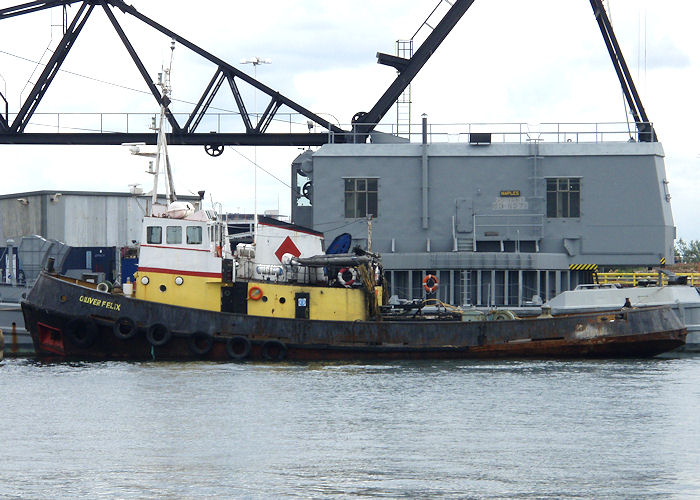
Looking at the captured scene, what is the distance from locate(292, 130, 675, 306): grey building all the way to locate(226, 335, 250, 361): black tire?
33.7ft

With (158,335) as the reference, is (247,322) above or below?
above

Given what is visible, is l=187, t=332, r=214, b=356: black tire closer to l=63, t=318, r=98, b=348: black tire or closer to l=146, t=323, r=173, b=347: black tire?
l=146, t=323, r=173, b=347: black tire

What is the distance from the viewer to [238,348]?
32250 mm

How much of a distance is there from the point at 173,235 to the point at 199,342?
123 inches

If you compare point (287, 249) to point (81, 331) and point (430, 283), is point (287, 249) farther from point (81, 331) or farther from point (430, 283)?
point (81, 331)

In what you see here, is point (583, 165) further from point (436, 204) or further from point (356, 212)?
point (356, 212)

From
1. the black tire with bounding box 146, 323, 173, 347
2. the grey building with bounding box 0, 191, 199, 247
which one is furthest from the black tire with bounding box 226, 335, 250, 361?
the grey building with bounding box 0, 191, 199, 247

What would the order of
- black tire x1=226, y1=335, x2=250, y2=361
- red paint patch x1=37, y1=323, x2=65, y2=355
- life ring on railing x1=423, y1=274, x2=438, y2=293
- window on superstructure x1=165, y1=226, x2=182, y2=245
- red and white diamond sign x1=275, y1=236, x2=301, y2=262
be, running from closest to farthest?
black tire x1=226, y1=335, x2=250, y2=361 → window on superstructure x1=165, y1=226, x2=182, y2=245 → red paint patch x1=37, y1=323, x2=65, y2=355 → red and white diamond sign x1=275, y1=236, x2=301, y2=262 → life ring on railing x1=423, y1=274, x2=438, y2=293

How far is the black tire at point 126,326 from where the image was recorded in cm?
3195

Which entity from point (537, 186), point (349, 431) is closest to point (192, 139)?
point (537, 186)

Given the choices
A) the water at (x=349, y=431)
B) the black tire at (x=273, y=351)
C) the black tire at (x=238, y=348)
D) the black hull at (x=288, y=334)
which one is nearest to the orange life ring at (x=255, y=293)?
the black hull at (x=288, y=334)

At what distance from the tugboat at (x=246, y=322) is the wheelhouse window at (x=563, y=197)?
9225 millimetres

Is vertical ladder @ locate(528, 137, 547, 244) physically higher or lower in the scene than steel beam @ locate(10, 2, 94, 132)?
lower

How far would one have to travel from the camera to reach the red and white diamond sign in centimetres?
3472
